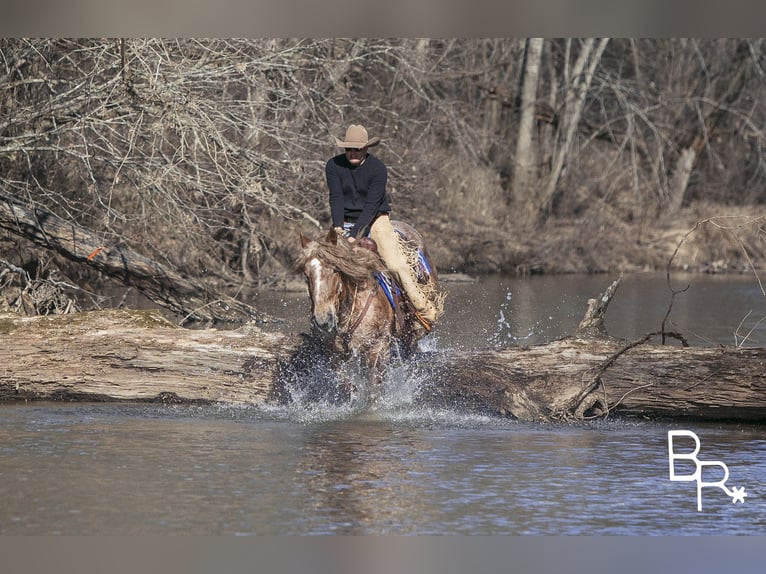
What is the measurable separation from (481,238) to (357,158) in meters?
16.4

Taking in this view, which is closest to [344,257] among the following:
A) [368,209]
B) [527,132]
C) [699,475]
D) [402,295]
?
[368,209]

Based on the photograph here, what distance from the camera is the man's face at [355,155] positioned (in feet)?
38.1

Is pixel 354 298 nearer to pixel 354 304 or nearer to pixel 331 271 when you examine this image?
pixel 354 304

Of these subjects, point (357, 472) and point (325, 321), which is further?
point (325, 321)

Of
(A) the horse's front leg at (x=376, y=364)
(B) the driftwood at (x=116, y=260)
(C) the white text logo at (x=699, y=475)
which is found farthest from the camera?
(B) the driftwood at (x=116, y=260)

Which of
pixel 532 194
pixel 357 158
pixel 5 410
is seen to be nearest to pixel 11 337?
pixel 5 410

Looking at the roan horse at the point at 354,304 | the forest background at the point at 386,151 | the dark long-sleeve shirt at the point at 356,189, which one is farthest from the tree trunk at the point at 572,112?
the roan horse at the point at 354,304

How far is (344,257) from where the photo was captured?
10852 millimetres

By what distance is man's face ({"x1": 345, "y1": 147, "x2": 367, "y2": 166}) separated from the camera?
1160 centimetres

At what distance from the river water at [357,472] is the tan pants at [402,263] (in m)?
0.93

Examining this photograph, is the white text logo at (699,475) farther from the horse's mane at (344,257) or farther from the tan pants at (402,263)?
the tan pants at (402,263)

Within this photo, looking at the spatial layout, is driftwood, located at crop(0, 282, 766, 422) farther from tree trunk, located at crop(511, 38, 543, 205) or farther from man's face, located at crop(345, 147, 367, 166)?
tree trunk, located at crop(511, 38, 543, 205)

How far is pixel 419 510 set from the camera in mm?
8109

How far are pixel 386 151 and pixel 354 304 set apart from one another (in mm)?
12745
